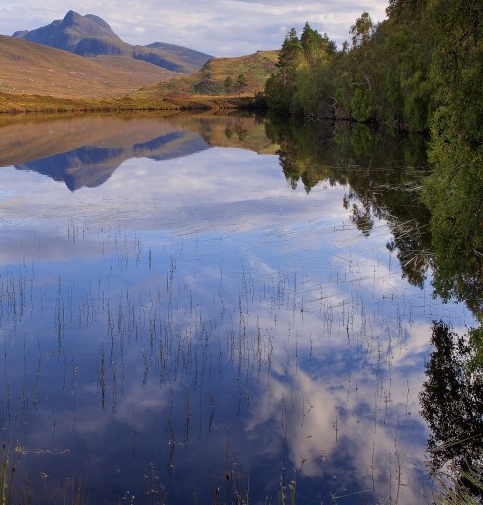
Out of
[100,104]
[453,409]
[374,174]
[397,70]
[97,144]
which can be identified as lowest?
[453,409]

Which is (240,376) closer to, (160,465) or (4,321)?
(160,465)

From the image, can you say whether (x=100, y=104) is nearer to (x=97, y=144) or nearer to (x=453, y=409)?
(x=97, y=144)

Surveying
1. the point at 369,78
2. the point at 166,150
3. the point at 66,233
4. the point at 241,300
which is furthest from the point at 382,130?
the point at 241,300

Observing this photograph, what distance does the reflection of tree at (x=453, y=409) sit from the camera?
Answer: 37.6 ft

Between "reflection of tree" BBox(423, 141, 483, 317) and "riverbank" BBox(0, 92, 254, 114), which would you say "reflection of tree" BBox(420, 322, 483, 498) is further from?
"riverbank" BBox(0, 92, 254, 114)

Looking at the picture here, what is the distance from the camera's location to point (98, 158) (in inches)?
2308

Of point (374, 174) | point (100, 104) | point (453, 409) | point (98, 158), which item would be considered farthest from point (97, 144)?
point (100, 104)

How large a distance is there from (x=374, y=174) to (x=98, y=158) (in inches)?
1013

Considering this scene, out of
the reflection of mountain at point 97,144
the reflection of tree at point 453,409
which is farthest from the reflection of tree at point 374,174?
the reflection of mountain at point 97,144

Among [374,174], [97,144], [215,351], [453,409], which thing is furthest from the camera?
[97,144]

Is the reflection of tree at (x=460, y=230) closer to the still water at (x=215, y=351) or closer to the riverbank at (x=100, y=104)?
the still water at (x=215, y=351)

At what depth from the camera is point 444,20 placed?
13766 mm

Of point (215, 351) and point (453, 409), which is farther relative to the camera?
point (215, 351)

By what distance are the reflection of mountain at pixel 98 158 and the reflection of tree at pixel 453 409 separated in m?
32.0
